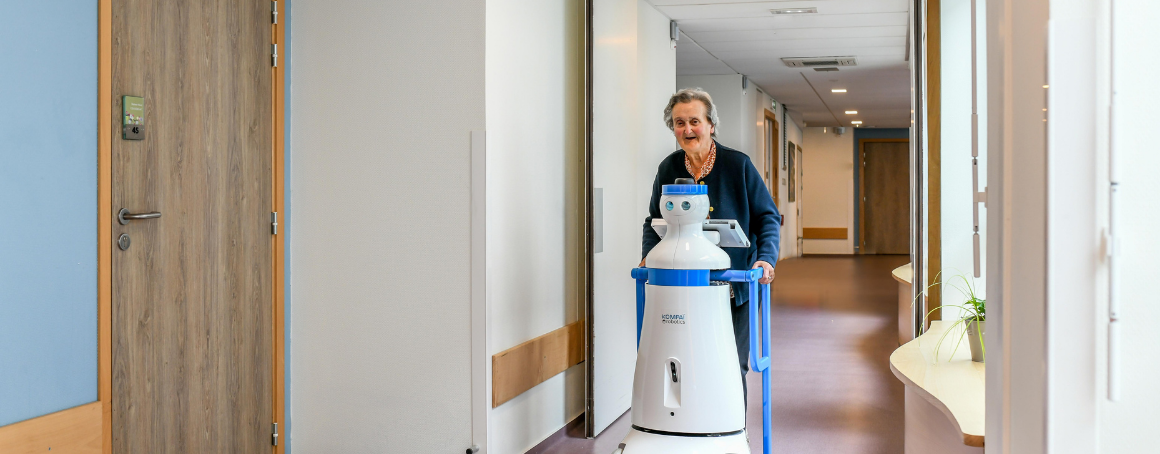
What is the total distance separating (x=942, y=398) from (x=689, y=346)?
2.31 feet

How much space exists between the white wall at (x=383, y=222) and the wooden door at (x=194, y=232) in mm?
160

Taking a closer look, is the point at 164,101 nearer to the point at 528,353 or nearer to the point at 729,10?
the point at 528,353

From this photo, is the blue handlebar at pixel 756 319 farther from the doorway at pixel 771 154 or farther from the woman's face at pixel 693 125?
the doorway at pixel 771 154

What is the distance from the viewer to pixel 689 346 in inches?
95.9

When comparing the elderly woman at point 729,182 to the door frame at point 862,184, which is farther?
the door frame at point 862,184

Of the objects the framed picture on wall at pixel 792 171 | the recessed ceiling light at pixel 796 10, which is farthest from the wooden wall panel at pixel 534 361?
the framed picture on wall at pixel 792 171

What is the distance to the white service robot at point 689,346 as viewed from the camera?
2.43 m

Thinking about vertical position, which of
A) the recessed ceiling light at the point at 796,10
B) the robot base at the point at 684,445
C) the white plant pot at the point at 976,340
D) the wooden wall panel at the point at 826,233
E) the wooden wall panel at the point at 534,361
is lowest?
the robot base at the point at 684,445

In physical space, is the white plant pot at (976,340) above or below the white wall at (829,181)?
below

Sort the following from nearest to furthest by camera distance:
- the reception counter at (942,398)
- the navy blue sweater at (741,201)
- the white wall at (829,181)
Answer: the reception counter at (942,398), the navy blue sweater at (741,201), the white wall at (829,181)

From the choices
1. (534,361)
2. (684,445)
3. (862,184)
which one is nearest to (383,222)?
(534,361)

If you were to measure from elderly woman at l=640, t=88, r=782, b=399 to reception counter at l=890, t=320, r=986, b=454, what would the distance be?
511mm

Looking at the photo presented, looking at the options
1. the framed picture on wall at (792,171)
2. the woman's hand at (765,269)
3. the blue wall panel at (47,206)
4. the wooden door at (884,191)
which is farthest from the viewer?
the wooden door at (884,191)
